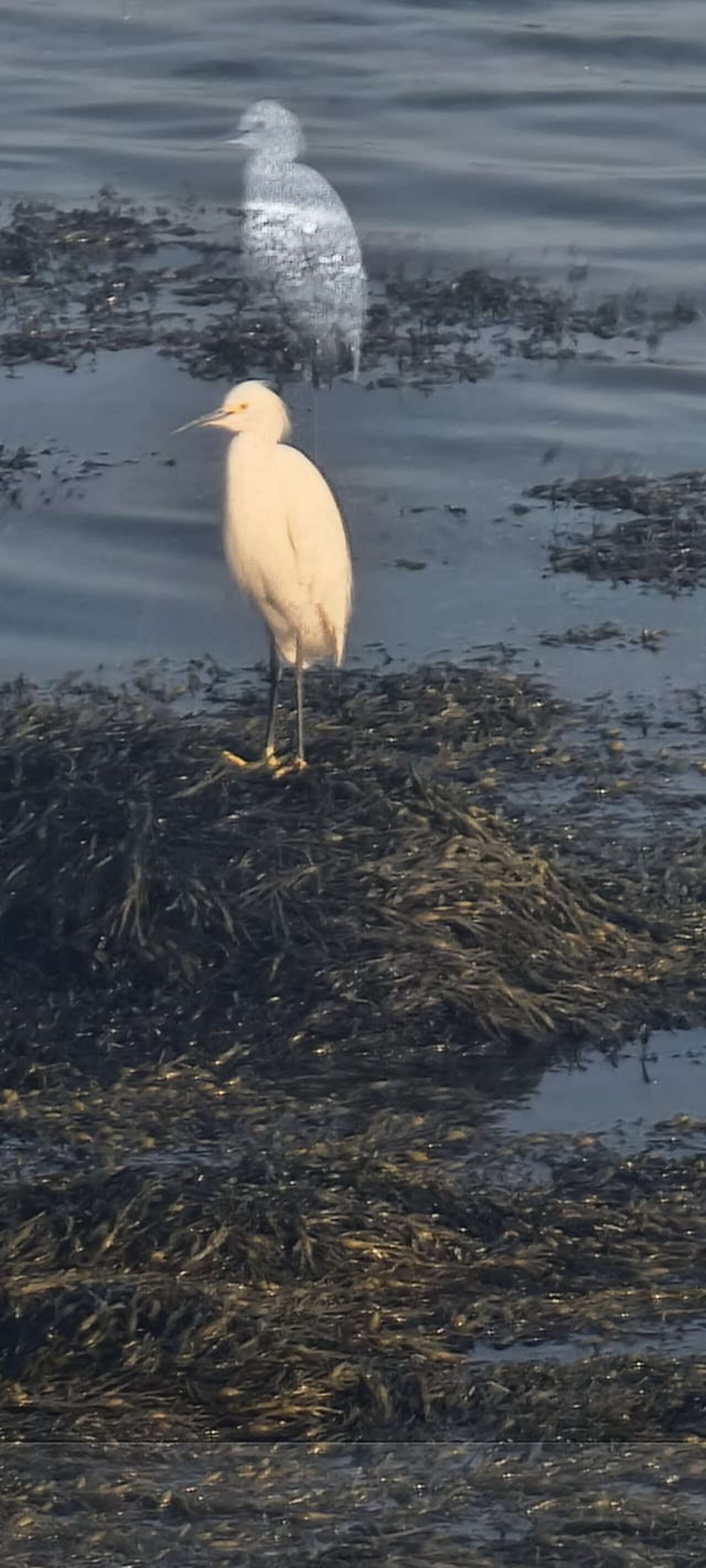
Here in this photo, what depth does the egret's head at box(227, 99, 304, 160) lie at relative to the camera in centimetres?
1154

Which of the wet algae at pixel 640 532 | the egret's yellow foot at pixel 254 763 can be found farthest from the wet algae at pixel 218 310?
the egret's yellow foot at pixel 254 763

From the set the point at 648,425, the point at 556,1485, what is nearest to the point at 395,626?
the point at 648,425

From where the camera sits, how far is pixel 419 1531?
10.6 ft

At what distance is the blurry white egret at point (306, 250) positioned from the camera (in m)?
9.85

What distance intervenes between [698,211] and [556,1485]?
1028 centimetres

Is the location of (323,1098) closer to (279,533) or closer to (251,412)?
(279,533)

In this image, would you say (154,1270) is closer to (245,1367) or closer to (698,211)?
(245,1367)

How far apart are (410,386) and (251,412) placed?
3.80 meters

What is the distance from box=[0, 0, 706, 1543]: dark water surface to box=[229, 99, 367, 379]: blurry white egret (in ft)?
0.69

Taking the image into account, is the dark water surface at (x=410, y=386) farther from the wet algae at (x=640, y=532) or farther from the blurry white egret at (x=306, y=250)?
the blurry white egret at (x=306, y=250)

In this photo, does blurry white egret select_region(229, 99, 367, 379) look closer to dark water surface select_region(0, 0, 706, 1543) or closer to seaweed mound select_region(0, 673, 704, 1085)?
dark water surface select_region(0, 0, 706, 1543)

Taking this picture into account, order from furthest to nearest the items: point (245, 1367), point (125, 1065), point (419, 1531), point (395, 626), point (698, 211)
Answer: point (698, 211), point (395, 626), point (125, 1065), point (245, 1367), point (419, 1531)

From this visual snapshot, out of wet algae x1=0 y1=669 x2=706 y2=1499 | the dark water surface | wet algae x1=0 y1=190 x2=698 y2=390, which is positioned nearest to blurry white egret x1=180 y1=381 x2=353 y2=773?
wet algae x1=0 y1=669 x2=706 y2=1499

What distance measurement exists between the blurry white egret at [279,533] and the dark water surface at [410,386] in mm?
1060
